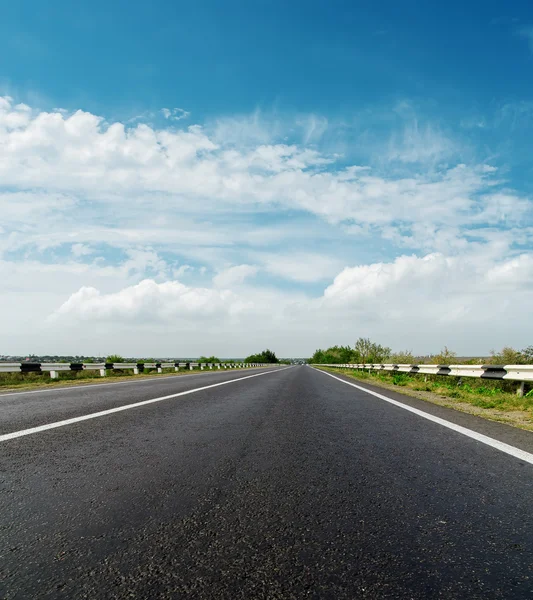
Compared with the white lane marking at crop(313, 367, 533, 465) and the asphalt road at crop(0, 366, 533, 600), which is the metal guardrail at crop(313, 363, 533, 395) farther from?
the asphalt road at crop(0, 366, 533, 600)

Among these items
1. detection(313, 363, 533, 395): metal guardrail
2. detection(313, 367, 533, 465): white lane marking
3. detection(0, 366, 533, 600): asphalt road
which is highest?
detection(313, 363, 533, 395): metal guardrail

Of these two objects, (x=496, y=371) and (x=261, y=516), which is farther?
(x=496, y=371)

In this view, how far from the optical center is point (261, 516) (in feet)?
8.20

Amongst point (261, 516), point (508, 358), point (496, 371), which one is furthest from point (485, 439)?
point (508, 358)

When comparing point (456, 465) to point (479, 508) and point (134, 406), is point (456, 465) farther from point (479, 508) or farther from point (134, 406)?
point (134, 406)

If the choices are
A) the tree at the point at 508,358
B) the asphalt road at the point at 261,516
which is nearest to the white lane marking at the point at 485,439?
the asphalt road at the point at 261,516

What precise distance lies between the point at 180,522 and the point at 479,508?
1864mm

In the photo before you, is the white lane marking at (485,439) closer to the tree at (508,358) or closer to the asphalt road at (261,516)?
the asphalt road at (261,516)

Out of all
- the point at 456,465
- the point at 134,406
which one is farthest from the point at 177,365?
the point at 456,465

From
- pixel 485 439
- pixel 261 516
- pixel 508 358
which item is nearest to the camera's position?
pixel 261 516

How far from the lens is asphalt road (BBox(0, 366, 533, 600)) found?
5.86 ft

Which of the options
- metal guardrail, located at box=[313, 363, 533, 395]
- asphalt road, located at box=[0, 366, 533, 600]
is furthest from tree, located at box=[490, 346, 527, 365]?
asphalt road, located at box=[0, 366, 533, 600]

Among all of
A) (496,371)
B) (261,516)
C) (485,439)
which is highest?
(496,371)

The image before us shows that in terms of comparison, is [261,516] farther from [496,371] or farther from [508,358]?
[508,358]
